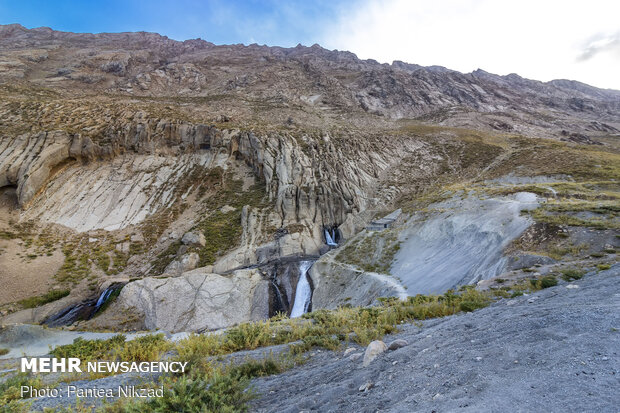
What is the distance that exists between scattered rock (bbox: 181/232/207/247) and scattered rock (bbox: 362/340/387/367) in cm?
3292

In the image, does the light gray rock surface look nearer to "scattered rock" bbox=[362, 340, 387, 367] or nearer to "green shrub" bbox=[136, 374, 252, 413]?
"scattered rock" bbox=[362, 340, 387, 367]

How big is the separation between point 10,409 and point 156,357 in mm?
3196

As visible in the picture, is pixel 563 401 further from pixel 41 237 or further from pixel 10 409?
pixel 41 237

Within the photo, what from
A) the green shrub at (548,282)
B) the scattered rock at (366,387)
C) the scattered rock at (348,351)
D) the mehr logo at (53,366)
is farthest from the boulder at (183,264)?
the green shrub at (548,282)

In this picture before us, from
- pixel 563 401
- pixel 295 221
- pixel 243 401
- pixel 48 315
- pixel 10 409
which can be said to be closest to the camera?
pixel 563 401

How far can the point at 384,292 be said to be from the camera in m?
18.3

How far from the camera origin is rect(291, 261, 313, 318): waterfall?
25869 millimetres

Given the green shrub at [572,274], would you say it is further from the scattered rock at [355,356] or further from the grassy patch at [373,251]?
the grassy patch at [373,251]

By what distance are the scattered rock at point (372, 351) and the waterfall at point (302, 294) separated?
2033 centimetres

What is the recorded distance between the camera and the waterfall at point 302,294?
25869 mm

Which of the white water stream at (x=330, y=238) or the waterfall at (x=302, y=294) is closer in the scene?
the waterfall at (x=302, y=294)

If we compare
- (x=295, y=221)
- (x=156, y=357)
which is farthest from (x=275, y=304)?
(x=156, y=357)

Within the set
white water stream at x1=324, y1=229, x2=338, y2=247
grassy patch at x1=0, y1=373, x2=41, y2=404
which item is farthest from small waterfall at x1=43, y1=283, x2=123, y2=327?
white water stream at x1=324, y1=229, x2=338, y2=247

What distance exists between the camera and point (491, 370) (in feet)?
13.1
